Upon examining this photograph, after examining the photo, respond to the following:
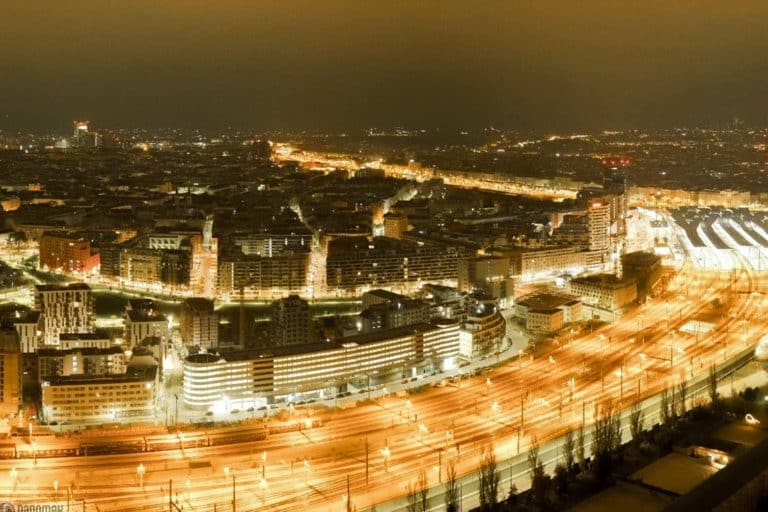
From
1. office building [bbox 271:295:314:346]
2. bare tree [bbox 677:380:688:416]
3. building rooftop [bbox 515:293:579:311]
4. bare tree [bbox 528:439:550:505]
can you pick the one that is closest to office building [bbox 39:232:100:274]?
office building [bbox 271:295:314:346]

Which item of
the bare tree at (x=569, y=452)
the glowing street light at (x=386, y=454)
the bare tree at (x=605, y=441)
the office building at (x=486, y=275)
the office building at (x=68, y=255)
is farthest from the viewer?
the office building at (x=68, y=255)

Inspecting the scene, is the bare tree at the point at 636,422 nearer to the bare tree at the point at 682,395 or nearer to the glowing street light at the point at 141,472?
the bare tree at the point at 682,395

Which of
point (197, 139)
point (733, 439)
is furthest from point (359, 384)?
point (197, 139)

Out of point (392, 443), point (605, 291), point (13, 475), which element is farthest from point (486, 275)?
point (13, 475)

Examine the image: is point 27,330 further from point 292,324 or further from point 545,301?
point 545,301

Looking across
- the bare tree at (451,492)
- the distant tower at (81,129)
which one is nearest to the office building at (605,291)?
the bare tree at (451,492)

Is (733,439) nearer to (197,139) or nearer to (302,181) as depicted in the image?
(302,181)

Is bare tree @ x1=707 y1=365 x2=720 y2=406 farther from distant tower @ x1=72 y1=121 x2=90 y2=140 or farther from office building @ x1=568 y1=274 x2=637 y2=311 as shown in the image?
distant tower @ x1=72 y1=121 x2=90 y2=140
